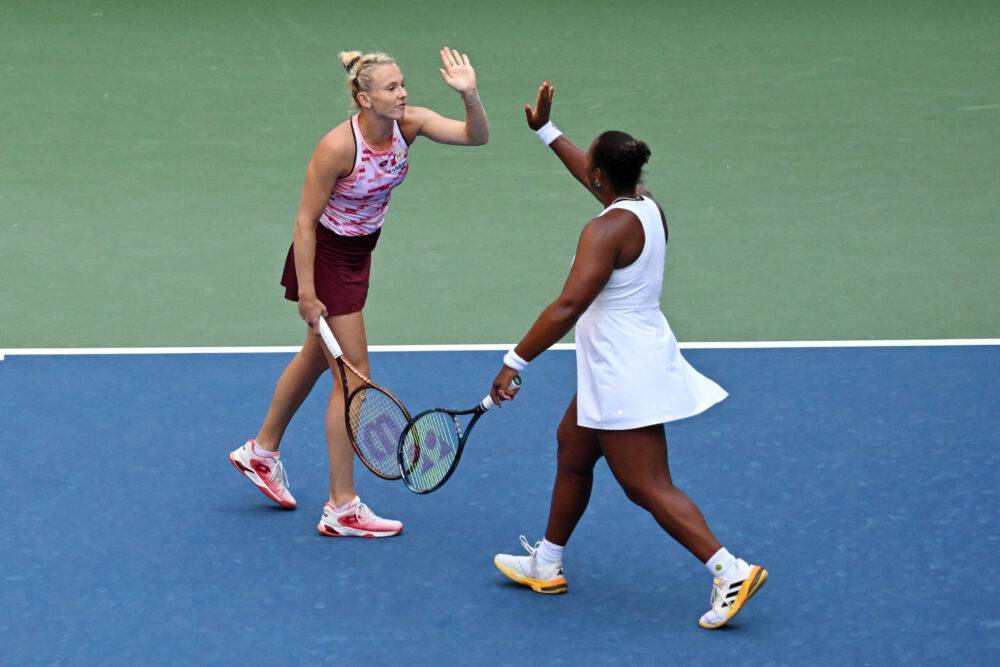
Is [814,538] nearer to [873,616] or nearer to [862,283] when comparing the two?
[873,616]

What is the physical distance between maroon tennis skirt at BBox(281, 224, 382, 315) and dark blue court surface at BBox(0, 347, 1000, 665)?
2.98 ft

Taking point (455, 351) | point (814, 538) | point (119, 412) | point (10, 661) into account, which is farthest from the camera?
point (455, 351)

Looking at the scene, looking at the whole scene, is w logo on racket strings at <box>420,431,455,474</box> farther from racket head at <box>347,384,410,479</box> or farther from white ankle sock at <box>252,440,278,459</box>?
white ankle sock at <box>252,440,278,459</box>


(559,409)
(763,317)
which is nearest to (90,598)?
(559,409)

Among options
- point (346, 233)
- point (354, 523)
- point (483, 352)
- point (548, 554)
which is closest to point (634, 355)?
point (548, 554)

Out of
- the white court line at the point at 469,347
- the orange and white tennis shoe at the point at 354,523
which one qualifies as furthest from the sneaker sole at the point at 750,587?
the white court line at the point at 469,347

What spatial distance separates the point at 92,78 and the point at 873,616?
30.6ft

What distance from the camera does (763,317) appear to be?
24.5ft

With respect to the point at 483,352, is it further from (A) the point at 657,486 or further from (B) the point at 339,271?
(A) the point at 657,486

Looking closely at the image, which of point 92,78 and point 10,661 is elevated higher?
point 92,78

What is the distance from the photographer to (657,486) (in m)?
4.50

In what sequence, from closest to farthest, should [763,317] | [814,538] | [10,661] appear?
1. [10,661]
2. [814,538]
3. [763,317]

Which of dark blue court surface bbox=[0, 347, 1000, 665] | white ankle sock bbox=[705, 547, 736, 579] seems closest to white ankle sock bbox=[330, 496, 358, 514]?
dark blue court surface bbox=[0, 347, 1000, 665]

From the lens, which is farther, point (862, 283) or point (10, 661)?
point (862, 283)
